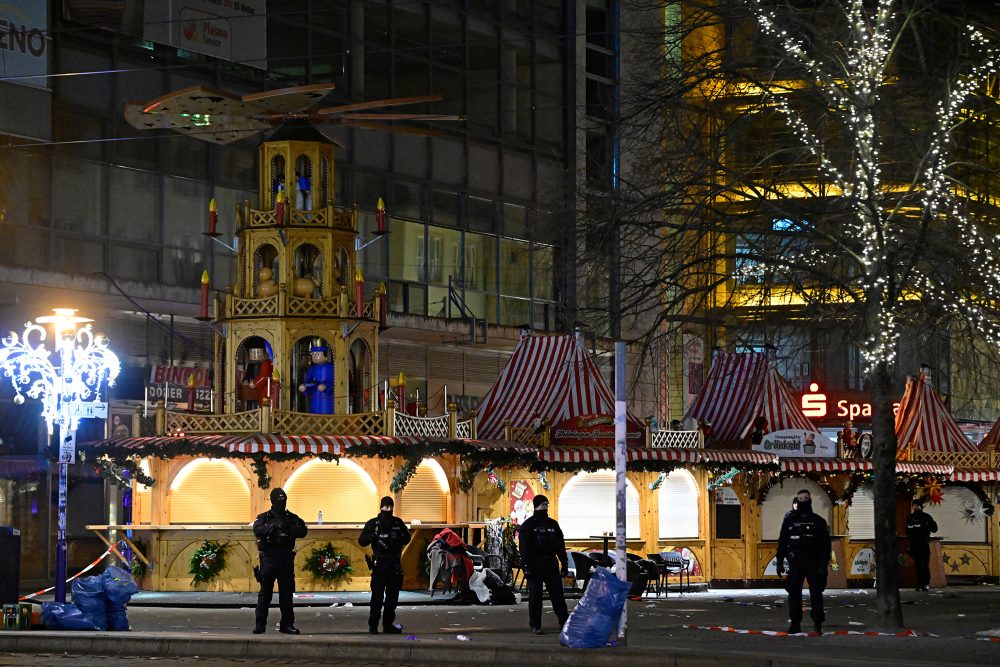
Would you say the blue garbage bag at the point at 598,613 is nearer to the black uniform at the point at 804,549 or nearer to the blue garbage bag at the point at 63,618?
the black uniform at the point at 804,549

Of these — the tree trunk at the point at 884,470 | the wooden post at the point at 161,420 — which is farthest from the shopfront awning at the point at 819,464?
the tree trunk at the point at 884,470

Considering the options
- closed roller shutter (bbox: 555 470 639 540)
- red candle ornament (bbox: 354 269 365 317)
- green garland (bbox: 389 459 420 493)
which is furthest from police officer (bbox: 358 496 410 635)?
closed roller shutter (bbox: 555 470 639 540)

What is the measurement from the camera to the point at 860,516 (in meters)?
39.2

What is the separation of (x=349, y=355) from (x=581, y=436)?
520 cm

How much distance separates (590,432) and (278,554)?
14.4 meters

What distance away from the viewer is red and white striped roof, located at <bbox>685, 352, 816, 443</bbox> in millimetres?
39000

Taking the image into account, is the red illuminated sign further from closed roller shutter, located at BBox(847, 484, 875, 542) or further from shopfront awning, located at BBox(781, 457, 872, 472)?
shopfront awning, located at BBox(781, 457, 872, 472)

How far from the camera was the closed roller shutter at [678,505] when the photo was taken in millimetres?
35906

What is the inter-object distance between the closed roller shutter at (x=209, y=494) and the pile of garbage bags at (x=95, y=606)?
9.78 m

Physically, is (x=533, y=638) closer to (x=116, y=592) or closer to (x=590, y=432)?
(x=116, y=592)

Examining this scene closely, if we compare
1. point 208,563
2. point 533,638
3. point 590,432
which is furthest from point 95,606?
point 590,432

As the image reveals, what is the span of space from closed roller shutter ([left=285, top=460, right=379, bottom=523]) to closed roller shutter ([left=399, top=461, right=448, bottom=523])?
76cm

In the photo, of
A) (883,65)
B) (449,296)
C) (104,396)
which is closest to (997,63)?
(883,65)

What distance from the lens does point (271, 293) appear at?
32062 millimetres
